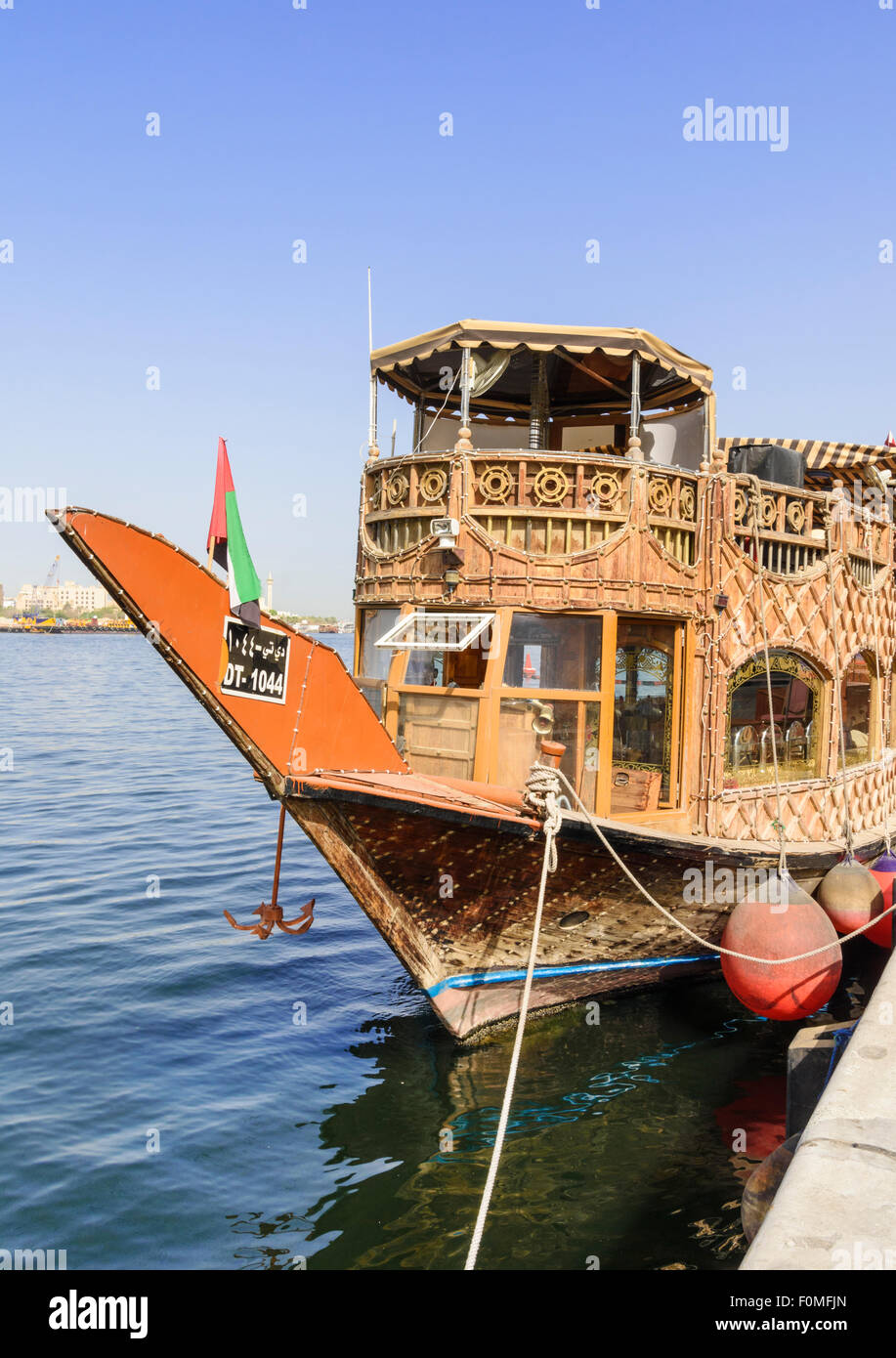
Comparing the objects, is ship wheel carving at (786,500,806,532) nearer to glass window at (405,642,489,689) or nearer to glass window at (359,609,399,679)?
glass window at (405,642,489,689)

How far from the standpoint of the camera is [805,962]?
8.16 meters

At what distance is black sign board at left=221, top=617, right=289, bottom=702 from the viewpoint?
7230 mm

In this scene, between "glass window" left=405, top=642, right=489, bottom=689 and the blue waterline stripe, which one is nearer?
the blue waterline stripe

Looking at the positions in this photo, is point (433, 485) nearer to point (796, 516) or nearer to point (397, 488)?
point (397, 488)

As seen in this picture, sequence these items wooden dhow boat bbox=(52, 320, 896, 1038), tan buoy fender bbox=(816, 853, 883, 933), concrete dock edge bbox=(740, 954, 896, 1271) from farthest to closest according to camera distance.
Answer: tan buoy fender bbox=(816, 853, 883, 933), wooden dhow boat bbox=(52, 320, 896, 1038), concrete dock edge bbox=(740, 954, 896, 1271)

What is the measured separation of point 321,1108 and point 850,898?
17.9 feet

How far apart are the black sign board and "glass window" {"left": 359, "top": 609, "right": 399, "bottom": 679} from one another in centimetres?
229

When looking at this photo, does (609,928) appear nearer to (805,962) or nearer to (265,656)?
(805,962)

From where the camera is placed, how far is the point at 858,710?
13703mm

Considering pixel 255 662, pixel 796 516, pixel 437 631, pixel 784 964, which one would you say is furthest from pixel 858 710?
pixel 255 662

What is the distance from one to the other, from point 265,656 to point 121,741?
97.1 feet

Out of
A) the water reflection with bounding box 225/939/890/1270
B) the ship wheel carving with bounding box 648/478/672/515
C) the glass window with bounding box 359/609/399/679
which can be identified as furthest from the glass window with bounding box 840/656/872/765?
the glass window with bounding box 359/609/399/679
